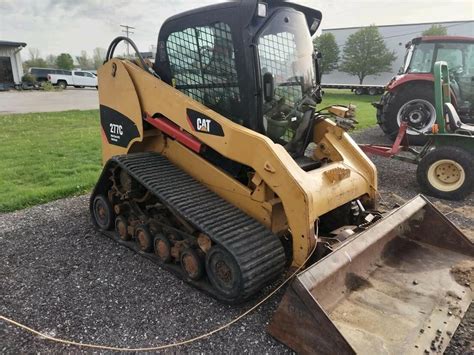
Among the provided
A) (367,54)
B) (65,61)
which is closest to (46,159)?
(367,54)

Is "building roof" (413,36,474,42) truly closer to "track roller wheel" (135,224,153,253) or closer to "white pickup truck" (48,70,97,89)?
"track roller wheel" (135,224,153,253)

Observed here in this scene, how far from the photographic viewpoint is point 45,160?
7.54 metres

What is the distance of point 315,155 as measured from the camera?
13.1 ft

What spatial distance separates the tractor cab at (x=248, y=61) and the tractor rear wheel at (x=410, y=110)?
19.1 ft

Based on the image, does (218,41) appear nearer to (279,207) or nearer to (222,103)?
(222,103)

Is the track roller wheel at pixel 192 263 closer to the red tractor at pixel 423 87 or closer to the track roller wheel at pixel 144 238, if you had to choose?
the track roller wheel at pixel 144 238

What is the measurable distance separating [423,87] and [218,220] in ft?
24.9

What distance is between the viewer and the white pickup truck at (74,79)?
3347cm

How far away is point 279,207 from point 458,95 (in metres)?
8.40

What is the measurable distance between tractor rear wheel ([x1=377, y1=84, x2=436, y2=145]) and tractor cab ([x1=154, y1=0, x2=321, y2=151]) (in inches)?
229

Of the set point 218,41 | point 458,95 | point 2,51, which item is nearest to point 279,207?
point 218,41

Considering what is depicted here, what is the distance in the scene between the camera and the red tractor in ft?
28.8

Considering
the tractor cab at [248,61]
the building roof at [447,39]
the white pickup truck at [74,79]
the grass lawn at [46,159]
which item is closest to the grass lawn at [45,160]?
the grass lawn at [46,159]

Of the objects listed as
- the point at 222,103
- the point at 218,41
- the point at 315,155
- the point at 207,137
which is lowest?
the point at 315,155
